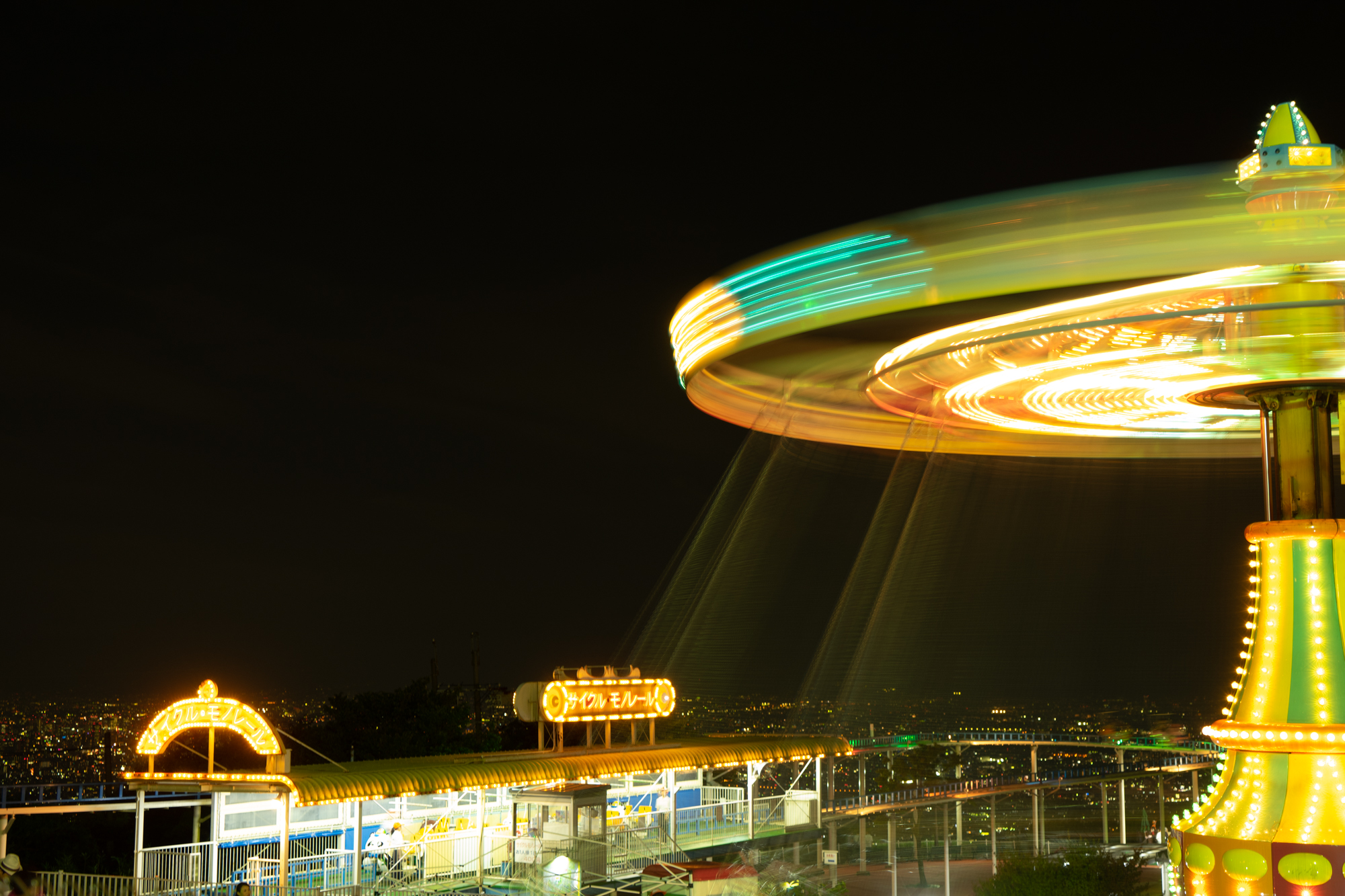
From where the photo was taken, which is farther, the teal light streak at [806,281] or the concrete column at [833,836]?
the concrete column at [833,836]

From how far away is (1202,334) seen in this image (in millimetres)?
12805

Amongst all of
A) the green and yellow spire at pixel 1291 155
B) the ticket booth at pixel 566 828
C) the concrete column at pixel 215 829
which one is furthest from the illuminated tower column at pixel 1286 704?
the concrete column at pixel 215 829

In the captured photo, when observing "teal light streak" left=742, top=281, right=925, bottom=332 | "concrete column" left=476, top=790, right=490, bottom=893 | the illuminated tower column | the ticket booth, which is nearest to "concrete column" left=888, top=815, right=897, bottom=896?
the ticket booth

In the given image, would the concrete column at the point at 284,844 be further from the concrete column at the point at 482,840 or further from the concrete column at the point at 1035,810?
the concrete column at the point at 1035,810

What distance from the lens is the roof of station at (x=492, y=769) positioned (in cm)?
2008

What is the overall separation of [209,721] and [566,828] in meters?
6.53

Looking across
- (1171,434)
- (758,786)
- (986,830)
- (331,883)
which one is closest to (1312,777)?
(1171,434)

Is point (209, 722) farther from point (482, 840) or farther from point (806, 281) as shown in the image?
point (806, 281)

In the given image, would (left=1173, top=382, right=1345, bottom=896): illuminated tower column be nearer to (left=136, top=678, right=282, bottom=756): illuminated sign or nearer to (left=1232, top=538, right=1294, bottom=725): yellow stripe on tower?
(left=1232, top=538, right=1294, bottom=725): yellow stripe on tower

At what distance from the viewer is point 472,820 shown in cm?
2512

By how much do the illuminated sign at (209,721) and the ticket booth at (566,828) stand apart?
17.6ft

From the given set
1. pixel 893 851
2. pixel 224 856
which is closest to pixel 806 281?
pixel 224 856

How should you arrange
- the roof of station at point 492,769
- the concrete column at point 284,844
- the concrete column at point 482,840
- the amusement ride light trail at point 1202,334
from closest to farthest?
the amusement ride light trail at point 1202,334 → the concrete column at point 284,844 → the roof of station at point 492,769 → the concrete column at point 482,840

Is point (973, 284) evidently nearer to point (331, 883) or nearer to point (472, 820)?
point (331, 883)
